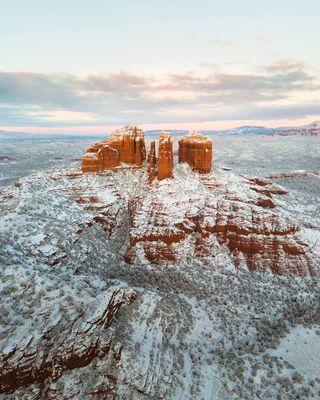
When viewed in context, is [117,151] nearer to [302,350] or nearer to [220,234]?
[220,234]

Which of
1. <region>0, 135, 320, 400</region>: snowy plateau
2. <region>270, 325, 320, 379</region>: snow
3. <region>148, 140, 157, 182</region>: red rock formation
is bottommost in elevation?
<region>270, 325, 320, 379</region>: snow

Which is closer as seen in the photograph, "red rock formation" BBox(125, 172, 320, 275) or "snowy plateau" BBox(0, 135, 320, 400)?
"snowy plateau" BBox(0, 135, 320, 400)

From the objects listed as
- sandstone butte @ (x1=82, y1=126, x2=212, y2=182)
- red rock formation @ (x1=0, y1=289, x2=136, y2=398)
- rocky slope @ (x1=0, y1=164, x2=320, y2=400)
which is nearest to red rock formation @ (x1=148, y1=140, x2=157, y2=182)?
sandstone butte @ (x1=82, y1=126, x2=212, y2=182)

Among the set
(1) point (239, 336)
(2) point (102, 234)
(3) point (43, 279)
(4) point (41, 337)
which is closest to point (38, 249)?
(3) point (43, 279)

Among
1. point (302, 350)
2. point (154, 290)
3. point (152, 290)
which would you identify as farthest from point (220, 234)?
point (302, 350)

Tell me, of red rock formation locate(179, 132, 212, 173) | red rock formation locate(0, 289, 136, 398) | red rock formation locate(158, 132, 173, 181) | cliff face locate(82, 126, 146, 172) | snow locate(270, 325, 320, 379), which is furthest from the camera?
red rock formation locate(179, 132, 212, 173)

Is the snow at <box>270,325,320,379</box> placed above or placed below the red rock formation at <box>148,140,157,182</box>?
below

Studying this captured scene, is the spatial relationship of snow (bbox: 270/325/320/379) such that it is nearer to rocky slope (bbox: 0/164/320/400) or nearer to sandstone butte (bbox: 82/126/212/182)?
rocky slope (bbox: 0/164/320/400)
